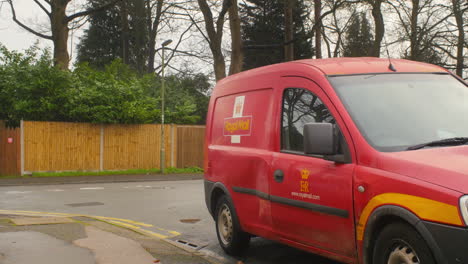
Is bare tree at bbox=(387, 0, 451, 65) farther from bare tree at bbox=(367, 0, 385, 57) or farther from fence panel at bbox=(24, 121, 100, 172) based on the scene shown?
fence panel at bbox=(24, 121, 100, 172)

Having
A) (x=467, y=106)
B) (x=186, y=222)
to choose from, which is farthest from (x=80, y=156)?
(x=467, y=106)

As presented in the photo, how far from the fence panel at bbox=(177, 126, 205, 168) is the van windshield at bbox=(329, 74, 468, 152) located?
967 inches

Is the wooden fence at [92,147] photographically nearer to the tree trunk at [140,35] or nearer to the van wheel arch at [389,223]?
the tree trunk at [140,35]

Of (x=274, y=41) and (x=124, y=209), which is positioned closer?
(x=124, y=209)

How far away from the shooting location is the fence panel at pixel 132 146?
27.1m

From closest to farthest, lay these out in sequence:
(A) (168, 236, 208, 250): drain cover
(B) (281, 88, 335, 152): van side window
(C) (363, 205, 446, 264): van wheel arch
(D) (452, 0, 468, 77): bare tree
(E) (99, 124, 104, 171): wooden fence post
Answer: (C) (363, 205, 446, 264): van wheel arch, (B) (281, 88, 335, 152): van side window, (A) (168, 236, 208, 250): drain cover, (D) (452, 0, 468, 77): bare tree, (E) (99, 124, 104, 171): wooden fence post

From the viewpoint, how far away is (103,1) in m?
43.8

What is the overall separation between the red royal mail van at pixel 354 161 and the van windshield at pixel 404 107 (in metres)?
0.01

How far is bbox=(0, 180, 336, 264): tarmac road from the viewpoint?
24.5ft

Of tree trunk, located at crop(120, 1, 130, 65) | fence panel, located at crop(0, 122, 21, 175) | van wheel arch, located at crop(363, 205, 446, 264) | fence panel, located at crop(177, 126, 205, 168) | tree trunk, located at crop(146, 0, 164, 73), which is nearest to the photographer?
van wheel arch, located at crop(363, 205, 446, 264)

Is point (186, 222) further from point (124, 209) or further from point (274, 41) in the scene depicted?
point (274, 41)

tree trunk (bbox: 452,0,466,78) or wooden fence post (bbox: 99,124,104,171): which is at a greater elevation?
tree trunk (bbox: 452,0,466,78)

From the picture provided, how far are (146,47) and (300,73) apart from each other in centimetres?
3980

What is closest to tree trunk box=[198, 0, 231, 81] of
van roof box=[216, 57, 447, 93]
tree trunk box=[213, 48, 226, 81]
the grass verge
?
tree trunk box=[213, 48, 226, 81]
